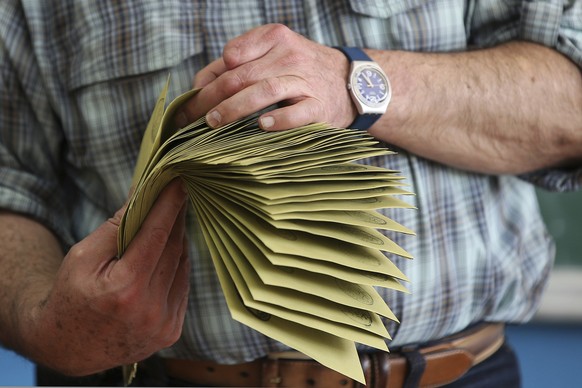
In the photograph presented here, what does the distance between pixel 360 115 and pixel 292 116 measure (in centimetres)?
15

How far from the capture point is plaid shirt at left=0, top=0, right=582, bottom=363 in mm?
964

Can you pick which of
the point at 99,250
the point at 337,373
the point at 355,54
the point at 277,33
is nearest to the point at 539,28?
the point at 355,54

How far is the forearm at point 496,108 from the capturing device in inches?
36.3

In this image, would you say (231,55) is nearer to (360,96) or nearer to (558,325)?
(360,96)

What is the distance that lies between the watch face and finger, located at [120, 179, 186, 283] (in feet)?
0.76

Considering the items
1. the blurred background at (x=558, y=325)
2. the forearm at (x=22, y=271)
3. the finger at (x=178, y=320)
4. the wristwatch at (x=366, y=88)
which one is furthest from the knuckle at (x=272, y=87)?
the blurred background at (x=558, y=325)

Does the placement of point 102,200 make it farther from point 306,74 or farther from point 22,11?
point 306,74

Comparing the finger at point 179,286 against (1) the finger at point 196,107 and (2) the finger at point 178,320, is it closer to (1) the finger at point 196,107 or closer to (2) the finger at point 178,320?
(2) the finger at point 178,320

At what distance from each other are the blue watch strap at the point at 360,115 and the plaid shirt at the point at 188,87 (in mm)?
131

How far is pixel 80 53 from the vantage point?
101 centimetres

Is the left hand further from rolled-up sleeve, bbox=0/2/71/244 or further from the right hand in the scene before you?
rolled-up sleeve, bbox=0/2/71/244

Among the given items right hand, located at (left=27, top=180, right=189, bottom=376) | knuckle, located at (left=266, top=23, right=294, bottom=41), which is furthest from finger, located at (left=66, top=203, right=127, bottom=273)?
knuckle, located at (left=266, top=23, right=294, bottom=41)

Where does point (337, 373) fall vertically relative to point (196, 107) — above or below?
below

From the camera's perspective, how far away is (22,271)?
94 cm
